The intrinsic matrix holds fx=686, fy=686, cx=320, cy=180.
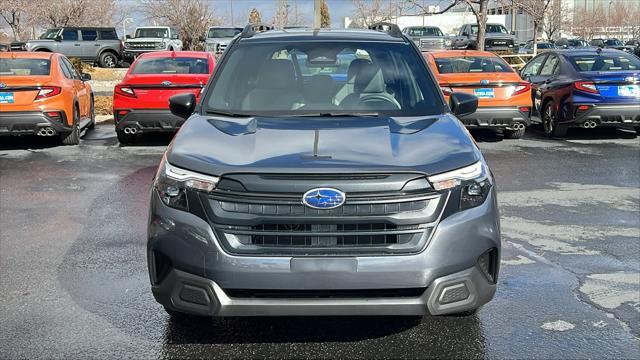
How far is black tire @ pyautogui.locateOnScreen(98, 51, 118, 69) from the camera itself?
3122cm

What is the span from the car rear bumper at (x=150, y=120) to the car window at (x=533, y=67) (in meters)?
7.61

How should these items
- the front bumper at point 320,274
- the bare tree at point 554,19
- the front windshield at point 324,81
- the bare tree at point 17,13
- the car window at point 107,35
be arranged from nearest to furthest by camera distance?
the front bumper at point 320,274, the front windshield at point 324,81, the bare tree at point 17,13, the car window at point 107,35, the bare tree at point 554,19

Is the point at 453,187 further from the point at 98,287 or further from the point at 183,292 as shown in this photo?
the point at 98,287

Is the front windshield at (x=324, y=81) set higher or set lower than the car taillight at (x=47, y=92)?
higher

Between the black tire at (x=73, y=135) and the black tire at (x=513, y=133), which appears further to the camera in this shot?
the black tire at (x=513, y=133)

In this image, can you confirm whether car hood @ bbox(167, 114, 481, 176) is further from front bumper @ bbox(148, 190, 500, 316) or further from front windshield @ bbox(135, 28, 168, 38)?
front windshield @ bbox(135, 28, 168, 38)

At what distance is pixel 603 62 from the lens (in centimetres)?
1256

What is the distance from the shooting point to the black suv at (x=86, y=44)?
30.4 metres

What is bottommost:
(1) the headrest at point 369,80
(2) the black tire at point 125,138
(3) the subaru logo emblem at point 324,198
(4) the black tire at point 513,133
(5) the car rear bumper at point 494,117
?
(4) the black tire at point 513,133

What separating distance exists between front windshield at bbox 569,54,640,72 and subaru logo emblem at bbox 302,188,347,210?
33.7 ft

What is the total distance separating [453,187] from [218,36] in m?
28.3

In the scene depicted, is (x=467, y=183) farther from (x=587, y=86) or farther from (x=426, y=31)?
(x=426, y=31)

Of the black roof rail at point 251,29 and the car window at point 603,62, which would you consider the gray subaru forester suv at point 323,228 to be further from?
the car window at point 603,62

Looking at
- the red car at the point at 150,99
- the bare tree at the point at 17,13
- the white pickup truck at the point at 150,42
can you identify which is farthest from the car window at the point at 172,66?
the bare tree at the point at 17,13
